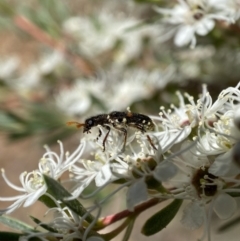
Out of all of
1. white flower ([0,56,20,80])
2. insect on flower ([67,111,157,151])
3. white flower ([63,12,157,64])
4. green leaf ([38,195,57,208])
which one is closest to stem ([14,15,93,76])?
white flower ([63,12,157,64])

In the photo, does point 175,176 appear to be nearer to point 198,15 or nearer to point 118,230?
point 118,230

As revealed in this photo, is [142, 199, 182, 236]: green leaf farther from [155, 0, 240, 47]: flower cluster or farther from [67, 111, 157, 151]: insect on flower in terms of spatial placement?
[155, 0, 240, 47]: flower cluster

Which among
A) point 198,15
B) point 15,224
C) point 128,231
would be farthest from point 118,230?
point 198,15

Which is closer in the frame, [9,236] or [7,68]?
[9,236]

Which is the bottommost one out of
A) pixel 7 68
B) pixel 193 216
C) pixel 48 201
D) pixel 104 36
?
pixel 193 216

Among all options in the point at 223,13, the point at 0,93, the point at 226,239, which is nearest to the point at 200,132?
the point at 223,13

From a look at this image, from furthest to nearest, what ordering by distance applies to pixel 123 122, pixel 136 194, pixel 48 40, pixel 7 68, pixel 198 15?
Result: pixel 7 68 → pixel 48 40 → pixel 198 15 → pixel 123 122 → pixel 136 194

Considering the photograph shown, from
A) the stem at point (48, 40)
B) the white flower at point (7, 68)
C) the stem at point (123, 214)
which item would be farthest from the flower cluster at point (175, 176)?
the white flower at point (7, 68)

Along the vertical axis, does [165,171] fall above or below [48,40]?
below
